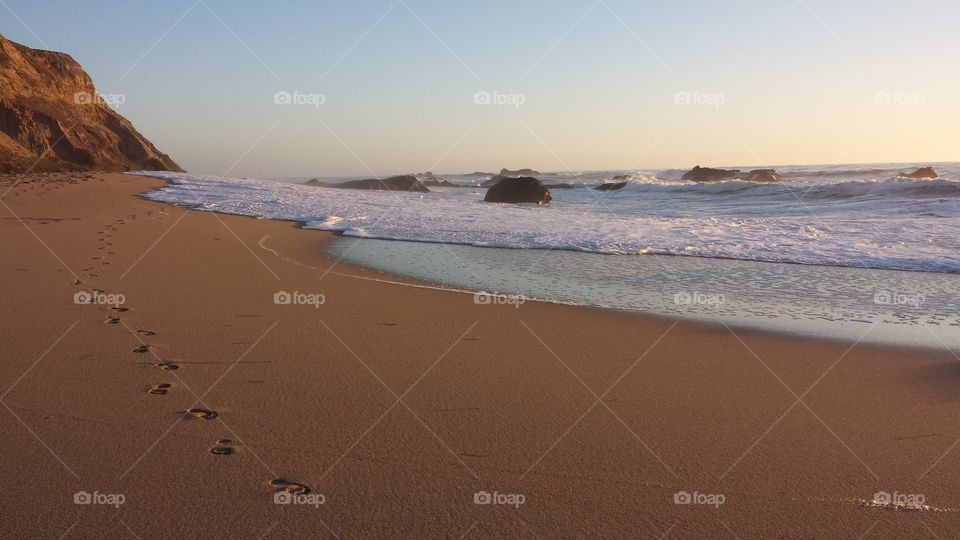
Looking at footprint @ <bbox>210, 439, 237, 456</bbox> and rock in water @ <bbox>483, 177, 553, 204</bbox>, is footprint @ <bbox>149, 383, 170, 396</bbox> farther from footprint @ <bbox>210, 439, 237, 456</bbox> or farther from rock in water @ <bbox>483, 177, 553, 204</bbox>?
rock in water @ <bbox>483, 177, 553, 204</bbox>

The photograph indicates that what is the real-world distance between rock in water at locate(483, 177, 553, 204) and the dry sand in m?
22.9

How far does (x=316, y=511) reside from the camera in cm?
277

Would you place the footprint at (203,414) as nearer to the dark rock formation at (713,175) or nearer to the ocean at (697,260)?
the ocean at (697,260)

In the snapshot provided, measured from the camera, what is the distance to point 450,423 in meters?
3.68

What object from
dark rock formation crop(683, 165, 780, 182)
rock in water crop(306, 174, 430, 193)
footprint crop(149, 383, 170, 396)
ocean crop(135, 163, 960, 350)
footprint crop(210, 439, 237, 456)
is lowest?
footprint crop(210, 439, 237, 456)

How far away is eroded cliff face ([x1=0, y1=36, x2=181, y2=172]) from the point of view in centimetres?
2655

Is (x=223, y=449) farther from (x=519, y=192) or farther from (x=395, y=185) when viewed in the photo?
(x=395, y=185)

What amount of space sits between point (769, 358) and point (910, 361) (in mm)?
1060

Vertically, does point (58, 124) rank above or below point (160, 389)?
above

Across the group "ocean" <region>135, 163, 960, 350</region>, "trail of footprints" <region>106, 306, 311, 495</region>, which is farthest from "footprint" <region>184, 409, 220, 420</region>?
"ocean" <region>135, 163, 960, 350</region>

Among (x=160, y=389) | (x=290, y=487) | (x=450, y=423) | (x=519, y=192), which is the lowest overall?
(x=290, y=487)

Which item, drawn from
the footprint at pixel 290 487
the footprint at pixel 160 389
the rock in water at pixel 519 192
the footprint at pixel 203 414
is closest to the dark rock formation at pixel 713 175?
the rock in water at pixel 519 192

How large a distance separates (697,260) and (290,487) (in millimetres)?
8443

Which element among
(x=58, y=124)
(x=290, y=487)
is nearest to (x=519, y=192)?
(x=58, y=124)
